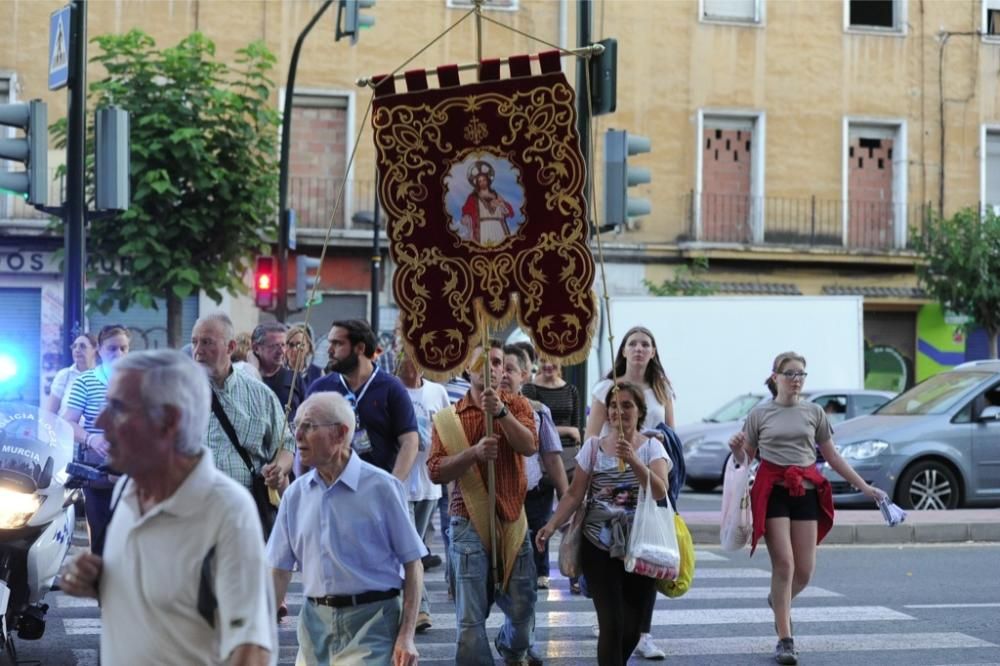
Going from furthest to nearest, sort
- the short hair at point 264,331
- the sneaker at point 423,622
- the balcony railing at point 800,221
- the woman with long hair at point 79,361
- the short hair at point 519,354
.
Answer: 1. the balcony railing at point 800,221
2. the woman with long hair at point 79,361
3. the short hair at point 264,331
4. the short hair at point 519,354
5. the sneaker at point 423,622

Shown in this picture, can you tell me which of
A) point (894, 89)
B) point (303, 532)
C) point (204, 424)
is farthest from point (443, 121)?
point (894, 89)

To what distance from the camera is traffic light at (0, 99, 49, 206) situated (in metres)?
12.5

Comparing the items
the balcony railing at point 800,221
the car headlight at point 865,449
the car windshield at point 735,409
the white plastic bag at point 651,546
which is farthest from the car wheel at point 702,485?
the white plastic bag at point 651,546

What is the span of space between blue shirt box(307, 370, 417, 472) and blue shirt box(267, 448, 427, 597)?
251 centimetres

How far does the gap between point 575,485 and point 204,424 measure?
13.4 feet

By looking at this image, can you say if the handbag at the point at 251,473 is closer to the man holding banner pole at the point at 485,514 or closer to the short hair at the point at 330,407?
the man holding banner pole at the point at 485,514

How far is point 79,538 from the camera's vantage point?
1394cm

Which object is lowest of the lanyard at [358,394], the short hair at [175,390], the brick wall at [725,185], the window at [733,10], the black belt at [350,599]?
the black belt at [350,599]

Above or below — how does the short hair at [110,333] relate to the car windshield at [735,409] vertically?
above

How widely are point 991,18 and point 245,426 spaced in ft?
98.2

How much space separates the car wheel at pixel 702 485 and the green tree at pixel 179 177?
6867mm

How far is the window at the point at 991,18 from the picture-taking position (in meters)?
34.0

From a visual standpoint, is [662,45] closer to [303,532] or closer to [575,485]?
→ [575,485]

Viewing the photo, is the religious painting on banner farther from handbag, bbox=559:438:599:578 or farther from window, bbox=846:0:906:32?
window, bbox=846:0:906:32
